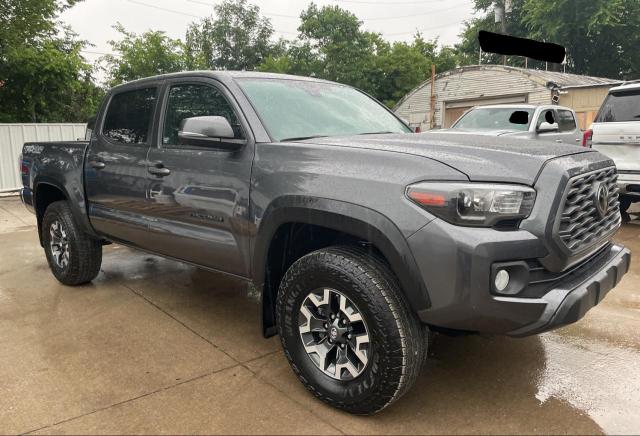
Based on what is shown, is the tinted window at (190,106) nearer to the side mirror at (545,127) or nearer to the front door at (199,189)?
the front door at (199,189)

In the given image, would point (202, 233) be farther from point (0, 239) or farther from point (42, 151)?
point (0, 239)

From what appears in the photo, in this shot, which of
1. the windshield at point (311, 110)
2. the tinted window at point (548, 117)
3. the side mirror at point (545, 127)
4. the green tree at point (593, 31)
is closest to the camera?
the windshield at point (311, 110)

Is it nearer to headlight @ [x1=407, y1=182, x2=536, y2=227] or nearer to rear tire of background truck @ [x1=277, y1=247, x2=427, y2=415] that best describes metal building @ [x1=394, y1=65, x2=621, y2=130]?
headlight @ [x1=407, y1=182, x2=536, y2=227]

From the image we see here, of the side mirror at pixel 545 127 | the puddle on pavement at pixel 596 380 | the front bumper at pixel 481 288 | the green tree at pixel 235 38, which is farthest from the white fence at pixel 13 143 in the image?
the green tree at pixel 235 38

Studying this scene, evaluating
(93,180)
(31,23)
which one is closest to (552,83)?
(31,23)

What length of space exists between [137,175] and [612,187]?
318 centimetres

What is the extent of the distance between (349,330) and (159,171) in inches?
72.5

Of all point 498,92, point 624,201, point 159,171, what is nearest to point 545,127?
point 624,201

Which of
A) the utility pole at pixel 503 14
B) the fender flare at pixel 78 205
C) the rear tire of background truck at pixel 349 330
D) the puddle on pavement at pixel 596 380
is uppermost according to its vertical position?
the utility pole at pixel 503 14

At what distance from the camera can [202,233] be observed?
11.1ft

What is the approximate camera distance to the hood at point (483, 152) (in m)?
2.36

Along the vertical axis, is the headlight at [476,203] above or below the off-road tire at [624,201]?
above

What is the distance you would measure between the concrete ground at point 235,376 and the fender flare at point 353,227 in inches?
28.8

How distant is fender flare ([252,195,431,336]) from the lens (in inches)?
92.7
